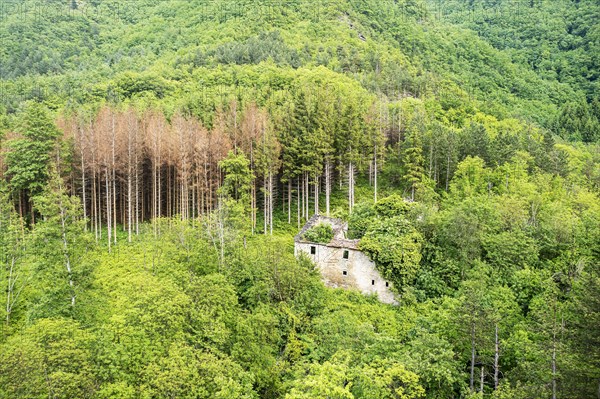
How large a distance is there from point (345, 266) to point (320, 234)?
11.5ft

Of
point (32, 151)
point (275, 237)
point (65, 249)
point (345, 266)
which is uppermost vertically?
point (32, 151)

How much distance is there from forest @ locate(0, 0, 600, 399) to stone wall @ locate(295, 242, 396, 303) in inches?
46.6

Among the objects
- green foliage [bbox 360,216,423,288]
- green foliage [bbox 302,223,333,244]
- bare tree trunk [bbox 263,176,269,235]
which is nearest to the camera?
green foliage [bbox 360,216,423,288]

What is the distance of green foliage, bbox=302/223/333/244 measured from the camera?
39.0m

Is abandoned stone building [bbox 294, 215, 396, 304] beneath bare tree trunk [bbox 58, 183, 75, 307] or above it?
beneath

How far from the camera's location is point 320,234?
1551 inches

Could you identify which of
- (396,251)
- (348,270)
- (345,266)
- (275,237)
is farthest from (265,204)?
(396,251)

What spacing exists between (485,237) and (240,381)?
78.1ft

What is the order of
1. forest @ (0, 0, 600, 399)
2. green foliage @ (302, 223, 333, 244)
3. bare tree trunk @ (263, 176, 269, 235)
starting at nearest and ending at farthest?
forest @ (0, 0, 600, 399) → green foliage @ (302, 223, 333, 244) → bare tree trunk @ (263, 176, 269, 235)

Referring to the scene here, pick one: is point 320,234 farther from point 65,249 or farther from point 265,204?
point 65,249

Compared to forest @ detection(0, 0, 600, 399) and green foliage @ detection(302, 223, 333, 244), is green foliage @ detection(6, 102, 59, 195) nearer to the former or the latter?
forest @ detection(0, 0, 600, 399)

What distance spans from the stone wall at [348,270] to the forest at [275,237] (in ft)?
3.88

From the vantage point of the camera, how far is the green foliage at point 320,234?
38969 mm

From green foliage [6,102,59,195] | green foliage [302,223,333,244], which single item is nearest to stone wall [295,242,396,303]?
green foliage [302,223,333,244]
